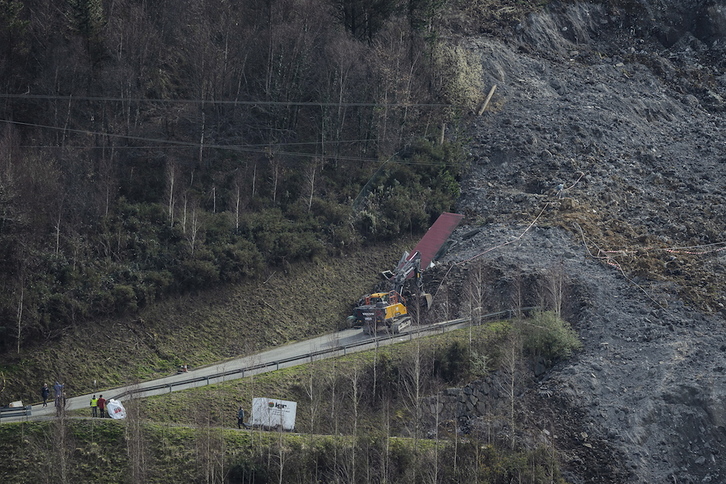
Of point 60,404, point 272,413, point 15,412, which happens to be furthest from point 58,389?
point 272,413

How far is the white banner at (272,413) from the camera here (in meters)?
42.2

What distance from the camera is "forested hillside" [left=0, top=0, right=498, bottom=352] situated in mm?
50312

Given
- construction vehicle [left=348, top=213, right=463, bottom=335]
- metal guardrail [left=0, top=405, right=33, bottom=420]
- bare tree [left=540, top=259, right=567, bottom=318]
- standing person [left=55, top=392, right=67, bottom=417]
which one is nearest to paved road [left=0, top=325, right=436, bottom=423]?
metal guardrail [left=0, top=405, right=33, bottom=420]

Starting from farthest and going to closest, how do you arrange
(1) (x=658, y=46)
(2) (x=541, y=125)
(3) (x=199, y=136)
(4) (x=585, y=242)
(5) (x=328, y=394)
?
(1) (x=658, y=46), (2) (x=541, y=125), (3) (x=199, y=136), (4) (x=585, y=242), (5) (x=328, y=394)

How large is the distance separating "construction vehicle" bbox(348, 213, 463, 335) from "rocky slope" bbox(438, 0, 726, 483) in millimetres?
1131

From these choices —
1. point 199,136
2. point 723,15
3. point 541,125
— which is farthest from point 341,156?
point 723,15

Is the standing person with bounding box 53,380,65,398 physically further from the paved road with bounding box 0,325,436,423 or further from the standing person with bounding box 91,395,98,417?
the standing person with bounding box 91,395,98,417

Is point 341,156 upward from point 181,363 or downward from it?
upward

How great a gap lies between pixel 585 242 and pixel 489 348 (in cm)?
931

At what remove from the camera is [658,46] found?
7450 cm

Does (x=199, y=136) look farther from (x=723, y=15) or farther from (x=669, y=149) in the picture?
(x=723, y=15)

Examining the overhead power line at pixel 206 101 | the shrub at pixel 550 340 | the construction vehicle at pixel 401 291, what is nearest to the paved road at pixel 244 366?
the construction vehicle at pixel 401 291

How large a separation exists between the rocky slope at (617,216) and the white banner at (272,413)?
9177 mm

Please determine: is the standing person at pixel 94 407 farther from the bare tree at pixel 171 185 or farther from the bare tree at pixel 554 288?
the bare tree at pixel 554 288
